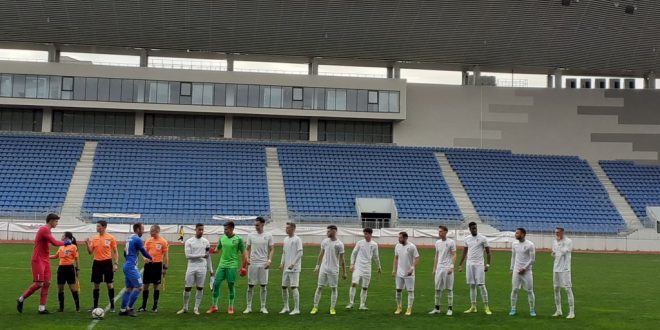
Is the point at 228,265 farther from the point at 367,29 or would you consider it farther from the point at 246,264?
the point at 367,29

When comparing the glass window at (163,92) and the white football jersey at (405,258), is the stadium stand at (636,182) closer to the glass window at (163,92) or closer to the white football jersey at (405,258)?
the glass window at (163,92)

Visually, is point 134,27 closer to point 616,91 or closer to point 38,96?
point 38,96

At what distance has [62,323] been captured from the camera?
12.5m

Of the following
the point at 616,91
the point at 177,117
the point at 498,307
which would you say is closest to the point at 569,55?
the point at 616,91

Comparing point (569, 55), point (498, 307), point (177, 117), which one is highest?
point (569, 55)

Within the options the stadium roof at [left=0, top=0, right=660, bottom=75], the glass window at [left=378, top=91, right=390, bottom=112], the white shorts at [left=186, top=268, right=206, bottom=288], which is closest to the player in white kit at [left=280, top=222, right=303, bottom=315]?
the white shorts at [left=186, top=268, right=206, bottom=288]

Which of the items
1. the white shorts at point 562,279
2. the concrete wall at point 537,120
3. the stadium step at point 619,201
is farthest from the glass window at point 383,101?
the white shorts at point 562,279

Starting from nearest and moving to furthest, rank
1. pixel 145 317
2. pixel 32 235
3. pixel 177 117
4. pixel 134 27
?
pixel 145 317, pixel 32 235, pixel 134 27, pixel 177 117

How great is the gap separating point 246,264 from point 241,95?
33.4m

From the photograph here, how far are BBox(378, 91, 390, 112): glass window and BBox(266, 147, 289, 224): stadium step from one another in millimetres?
7911

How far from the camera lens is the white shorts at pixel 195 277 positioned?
14.0m

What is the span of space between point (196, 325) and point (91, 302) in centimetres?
386

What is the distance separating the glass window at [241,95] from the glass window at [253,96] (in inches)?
10.6

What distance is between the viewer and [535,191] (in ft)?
149
